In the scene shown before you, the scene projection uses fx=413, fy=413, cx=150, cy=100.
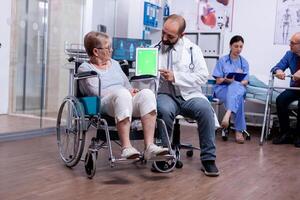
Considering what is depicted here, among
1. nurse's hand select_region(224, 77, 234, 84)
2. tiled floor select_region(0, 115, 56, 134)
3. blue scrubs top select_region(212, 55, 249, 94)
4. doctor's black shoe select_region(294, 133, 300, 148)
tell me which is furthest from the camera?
blue scrubs top select_region(212, 55, 249, 94)

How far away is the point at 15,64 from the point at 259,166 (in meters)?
Result: 2.97

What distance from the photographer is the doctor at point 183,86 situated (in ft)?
8.48

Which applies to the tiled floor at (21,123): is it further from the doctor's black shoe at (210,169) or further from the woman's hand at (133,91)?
the doctor's black shoe at (210,169)

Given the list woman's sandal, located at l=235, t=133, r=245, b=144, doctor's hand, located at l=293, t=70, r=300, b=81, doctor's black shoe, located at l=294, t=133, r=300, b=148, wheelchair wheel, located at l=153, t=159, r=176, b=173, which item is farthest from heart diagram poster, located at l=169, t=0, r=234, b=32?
wheelchair wheel, located at l=153, t=159, r=176, b=173

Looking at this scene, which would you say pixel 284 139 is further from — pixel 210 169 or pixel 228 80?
pixel 210 169

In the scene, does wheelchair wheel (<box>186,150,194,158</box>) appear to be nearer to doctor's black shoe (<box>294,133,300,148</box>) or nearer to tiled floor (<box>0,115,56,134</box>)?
doctor's black shoe (<box>294,133,300,148</box>)

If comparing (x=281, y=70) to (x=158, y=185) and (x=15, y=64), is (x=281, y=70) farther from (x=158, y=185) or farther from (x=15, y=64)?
(x=15, y=64)

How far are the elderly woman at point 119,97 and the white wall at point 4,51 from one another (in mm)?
2158

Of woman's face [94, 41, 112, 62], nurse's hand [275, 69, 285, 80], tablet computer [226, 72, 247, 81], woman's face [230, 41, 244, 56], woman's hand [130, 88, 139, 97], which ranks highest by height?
woman's face [230, 41, 244, 56]

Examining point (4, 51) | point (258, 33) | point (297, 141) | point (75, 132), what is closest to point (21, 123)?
point (4, 51)

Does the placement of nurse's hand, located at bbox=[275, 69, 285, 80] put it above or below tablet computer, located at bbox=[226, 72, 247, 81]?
above

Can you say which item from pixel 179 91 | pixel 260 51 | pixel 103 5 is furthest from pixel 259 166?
pixel 103 5

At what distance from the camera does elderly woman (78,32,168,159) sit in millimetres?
2293

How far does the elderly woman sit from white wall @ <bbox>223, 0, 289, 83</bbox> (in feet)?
8.98
